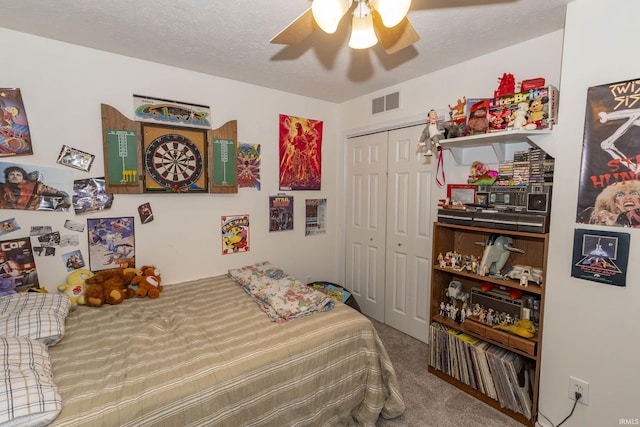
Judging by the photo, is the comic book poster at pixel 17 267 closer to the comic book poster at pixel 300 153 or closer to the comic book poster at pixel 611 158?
the comic book poster at pixel 300 153

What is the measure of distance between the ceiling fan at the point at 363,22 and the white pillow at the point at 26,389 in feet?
5.69

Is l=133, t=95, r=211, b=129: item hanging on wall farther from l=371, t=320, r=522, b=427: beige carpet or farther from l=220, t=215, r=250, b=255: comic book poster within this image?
l=371, t=320, r=522, b=427: beige carpet

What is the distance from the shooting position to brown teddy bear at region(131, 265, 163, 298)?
2.19 metres

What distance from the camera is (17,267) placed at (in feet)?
6.37

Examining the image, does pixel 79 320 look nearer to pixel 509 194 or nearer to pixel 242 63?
pixel 242 63

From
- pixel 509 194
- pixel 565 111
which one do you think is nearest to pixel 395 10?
pixel 565 111

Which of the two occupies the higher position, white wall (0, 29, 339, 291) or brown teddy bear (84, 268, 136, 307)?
white wall (0, 29, 339, 291)

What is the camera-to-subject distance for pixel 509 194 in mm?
1884

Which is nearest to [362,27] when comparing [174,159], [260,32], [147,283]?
[260,32]

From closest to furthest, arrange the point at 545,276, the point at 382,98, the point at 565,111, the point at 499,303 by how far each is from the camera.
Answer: the point at 565,111, the point at 545,276, the point at 499,303, the point at 382,98

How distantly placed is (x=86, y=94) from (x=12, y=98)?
387 mm

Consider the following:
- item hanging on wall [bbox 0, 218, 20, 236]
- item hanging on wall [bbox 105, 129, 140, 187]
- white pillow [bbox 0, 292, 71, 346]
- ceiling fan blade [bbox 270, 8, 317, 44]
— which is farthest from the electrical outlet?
item hanging on wall [bbox 0, 218, 20, 236]

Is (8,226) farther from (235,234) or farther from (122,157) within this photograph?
(235,234)

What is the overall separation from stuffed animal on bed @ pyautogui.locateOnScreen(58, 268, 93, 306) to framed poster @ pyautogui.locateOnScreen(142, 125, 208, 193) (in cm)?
76
